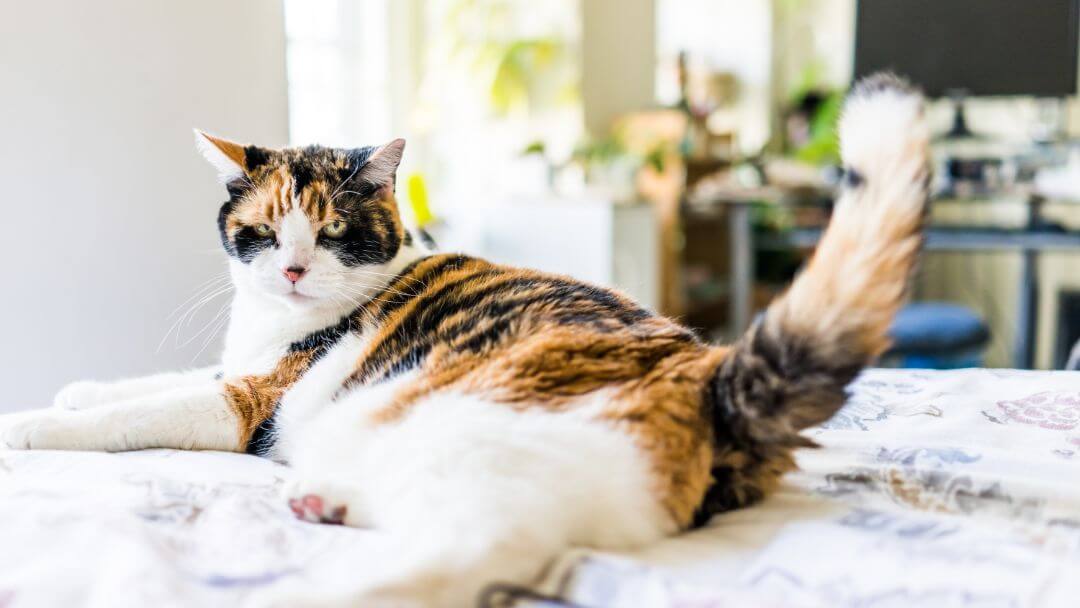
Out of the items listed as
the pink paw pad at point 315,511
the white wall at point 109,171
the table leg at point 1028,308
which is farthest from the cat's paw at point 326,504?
the table leg at point 1028,308

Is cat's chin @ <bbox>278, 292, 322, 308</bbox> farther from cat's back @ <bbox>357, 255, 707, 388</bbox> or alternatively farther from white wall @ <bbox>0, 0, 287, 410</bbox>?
white wall @ <bbox>0, 0, 287, 410</bbox>

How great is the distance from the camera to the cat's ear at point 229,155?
1.15m

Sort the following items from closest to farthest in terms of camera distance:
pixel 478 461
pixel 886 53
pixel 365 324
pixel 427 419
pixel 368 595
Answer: pixel 368 595 → pixel 478 461 → pixel 427 419 → pixel 365 324 → pixel 886 53

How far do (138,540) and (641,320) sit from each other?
56cm

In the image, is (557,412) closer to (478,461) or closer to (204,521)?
(478,461)

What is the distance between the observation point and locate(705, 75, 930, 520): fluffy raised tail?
0.73 meters

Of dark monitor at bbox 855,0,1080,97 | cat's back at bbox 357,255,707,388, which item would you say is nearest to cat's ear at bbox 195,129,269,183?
cat's back at bbox 357,255,707,388

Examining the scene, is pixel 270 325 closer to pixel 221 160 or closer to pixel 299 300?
pixel 299 300

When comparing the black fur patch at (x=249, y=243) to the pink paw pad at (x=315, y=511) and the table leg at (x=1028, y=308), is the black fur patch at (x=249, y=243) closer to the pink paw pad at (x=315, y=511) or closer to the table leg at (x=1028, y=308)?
the pink paw pad at (x=315, y=511)

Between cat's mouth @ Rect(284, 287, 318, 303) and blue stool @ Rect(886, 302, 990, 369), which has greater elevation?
cat's mouth @ Rect(284, 287, 318, 303)

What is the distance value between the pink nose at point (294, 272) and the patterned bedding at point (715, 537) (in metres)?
0.24

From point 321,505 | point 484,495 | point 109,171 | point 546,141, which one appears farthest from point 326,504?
point 546,141

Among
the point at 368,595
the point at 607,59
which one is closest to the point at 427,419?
the point at 368,595

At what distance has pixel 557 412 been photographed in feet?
2.64
